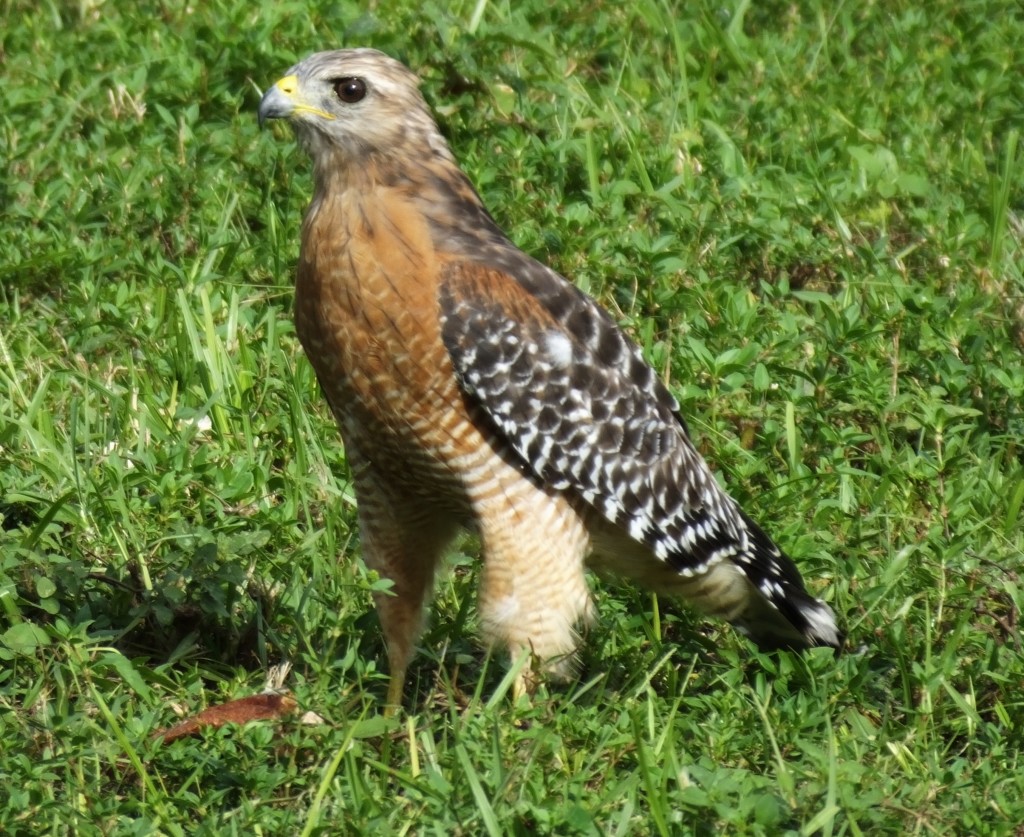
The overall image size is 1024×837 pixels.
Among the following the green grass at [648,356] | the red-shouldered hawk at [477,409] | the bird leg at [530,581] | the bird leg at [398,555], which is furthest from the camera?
A: the bird leg at [398,555]

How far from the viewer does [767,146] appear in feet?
27.1

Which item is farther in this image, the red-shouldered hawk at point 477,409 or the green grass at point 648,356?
the red-shouldered hawk at point 477,409

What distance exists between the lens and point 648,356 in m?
7.02

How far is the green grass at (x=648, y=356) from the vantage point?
4840mm

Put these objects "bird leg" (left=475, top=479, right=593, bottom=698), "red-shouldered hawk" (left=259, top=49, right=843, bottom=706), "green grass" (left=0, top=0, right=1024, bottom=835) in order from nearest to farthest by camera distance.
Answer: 1. "green grass" (left=0, top=0, right=1024, bottom=835)
2. "red-shouldered hawk" (left=259, top=49, right=843, bottom=706)
3. "bird leg" (left=475, top=479, right=593, bottom=698)

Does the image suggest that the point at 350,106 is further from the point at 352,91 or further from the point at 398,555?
the point at 398,555

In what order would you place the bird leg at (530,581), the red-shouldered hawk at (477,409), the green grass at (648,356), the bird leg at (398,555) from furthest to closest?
the bird leg at (398,555) → the bird leg at (530,581) → the red-shouldered hawk at (477,409) → the green grass at (648,356)

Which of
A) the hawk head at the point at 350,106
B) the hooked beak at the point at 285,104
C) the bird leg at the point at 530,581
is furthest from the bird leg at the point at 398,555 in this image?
the hooked beak at the point at 285,104

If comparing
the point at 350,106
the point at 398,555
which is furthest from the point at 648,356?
the point at 350,106

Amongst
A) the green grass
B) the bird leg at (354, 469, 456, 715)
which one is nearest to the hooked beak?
the bird leg at (354, 469, 456, 715)

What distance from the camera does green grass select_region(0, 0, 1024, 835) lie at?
4.84 m

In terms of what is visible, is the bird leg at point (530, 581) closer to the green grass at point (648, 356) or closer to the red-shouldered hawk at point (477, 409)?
the red-shouldered hawk at point (477, 409)

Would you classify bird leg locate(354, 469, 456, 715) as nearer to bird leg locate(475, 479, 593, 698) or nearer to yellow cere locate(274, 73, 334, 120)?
bird leg locate(475, 479, 593, 698)

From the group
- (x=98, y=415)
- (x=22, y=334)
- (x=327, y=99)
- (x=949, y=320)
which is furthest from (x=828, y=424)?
(x=22, y=334)
